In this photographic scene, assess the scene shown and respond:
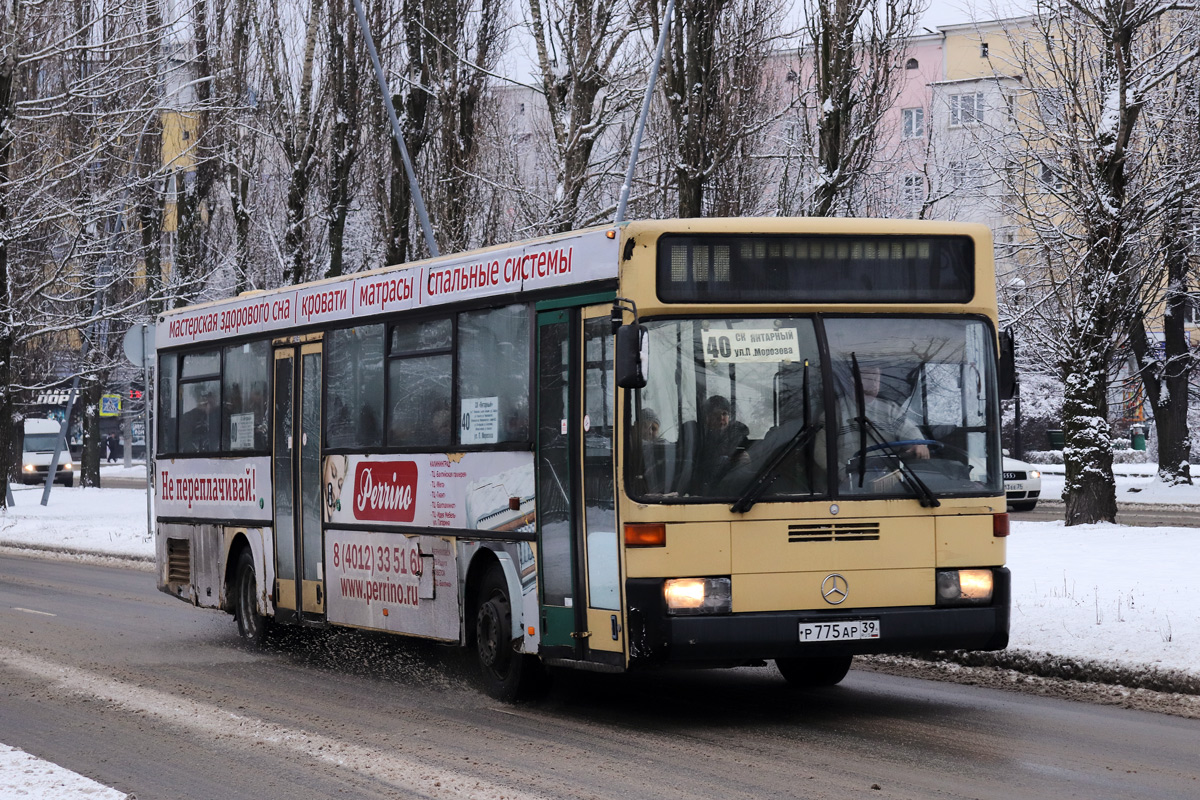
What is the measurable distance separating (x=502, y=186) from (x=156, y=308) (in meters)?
14.4

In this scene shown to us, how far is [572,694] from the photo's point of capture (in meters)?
11.5

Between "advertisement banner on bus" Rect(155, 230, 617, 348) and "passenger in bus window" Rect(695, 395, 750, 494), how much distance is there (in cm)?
94

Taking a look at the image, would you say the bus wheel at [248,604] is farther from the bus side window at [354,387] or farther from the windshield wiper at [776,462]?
the windshield wiper at [776,462]

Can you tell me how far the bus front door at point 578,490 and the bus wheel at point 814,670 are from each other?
1832 mm

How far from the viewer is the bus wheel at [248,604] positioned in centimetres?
1496

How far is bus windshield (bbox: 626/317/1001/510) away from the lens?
31.9 ft

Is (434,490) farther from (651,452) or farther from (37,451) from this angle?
(37,451)

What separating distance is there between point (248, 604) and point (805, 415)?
271 inches

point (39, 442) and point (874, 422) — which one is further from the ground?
point (39, 442)

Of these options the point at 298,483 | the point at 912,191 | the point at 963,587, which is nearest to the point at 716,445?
the point at 963,587

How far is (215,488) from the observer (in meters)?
15.8

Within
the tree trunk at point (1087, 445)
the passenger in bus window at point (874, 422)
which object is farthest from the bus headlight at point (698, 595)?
the tree trunk at point (1087, 445)

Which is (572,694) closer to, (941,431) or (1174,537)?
(941,431)

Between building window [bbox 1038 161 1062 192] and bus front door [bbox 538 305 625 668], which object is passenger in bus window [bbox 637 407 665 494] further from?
building window [bbox 1038 161 1062 192]
